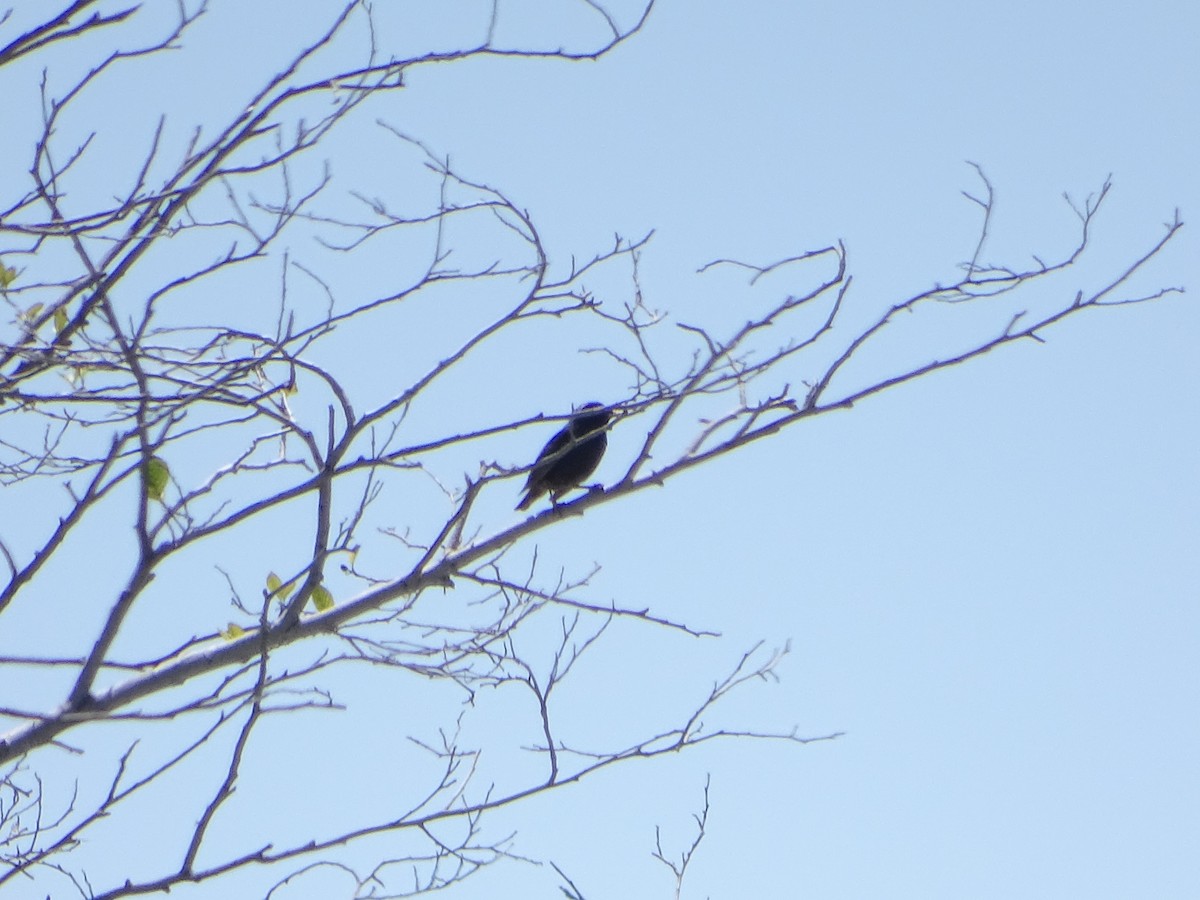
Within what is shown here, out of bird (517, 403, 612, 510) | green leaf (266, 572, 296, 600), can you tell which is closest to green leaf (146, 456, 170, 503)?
green leaf (266, 572, 296, 600)

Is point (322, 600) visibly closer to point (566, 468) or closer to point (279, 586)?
point (279, 586)

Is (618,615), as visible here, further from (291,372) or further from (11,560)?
(11,560)

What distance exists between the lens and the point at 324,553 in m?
3.02

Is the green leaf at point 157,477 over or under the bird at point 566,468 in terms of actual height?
under

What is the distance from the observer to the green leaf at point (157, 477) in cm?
291

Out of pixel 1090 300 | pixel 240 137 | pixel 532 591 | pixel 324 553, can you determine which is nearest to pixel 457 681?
pixel 532 591

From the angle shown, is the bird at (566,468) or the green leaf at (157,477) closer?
the green leaf at (157,477)

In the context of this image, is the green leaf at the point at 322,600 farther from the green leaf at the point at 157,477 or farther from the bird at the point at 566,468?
the bird at the point at 566,468

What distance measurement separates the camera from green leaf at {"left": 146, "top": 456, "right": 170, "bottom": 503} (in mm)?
2906

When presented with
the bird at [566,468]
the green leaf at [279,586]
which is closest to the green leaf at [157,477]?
the green leaf at [279,586]

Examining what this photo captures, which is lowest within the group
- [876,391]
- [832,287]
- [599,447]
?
[876,391]

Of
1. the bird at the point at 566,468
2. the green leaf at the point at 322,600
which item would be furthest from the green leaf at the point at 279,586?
the bird at the point at 566,468

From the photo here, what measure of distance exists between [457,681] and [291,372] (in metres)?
0.82

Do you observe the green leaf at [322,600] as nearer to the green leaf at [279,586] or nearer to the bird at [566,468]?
the green leaf at [279,586]
